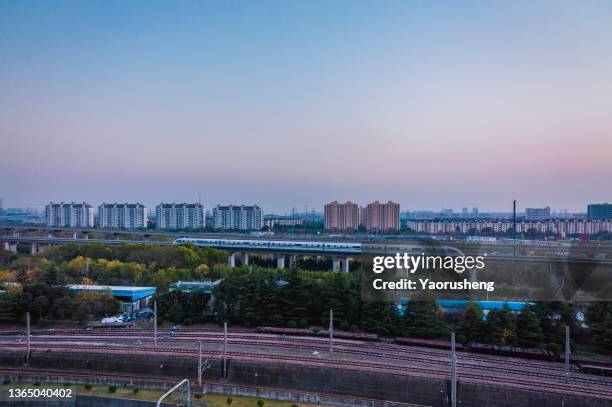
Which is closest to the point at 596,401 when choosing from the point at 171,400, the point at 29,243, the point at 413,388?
the point at 413,388

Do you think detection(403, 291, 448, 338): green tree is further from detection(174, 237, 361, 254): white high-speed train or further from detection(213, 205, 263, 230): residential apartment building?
detection(213, 205, 263, 230): residential apartment building

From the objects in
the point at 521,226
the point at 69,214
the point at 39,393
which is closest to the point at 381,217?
the point at 521,226

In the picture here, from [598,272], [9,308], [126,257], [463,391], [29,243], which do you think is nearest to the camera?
[463,391]

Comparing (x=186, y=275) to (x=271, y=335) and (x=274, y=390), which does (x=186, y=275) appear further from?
(x=274, y=390)

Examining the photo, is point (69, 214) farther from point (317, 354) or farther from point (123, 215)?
point (317, 354)

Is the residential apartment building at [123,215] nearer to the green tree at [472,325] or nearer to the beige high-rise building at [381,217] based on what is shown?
the beige high-rise building at [381,217]

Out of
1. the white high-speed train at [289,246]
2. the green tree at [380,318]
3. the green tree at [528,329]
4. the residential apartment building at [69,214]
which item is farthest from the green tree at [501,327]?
the residential apartment building at [69,214]
